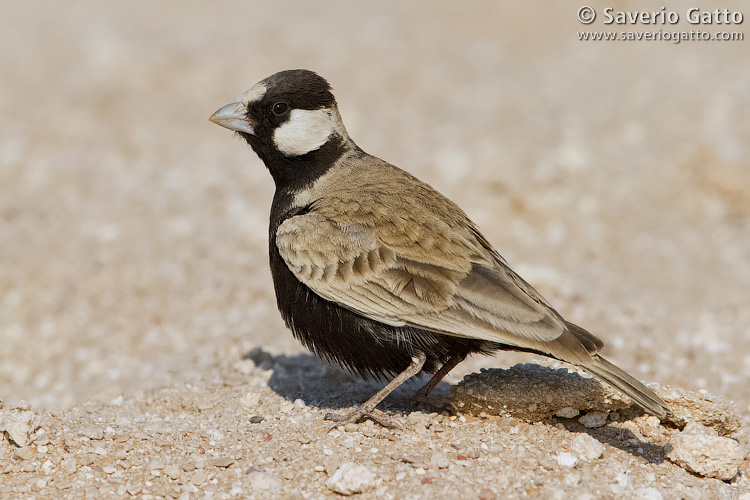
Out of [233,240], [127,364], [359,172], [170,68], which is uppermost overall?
[170,68]

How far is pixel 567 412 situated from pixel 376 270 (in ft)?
4.61

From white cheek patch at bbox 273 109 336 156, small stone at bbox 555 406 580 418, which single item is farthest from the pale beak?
small stone at bbox 555 406 580 418

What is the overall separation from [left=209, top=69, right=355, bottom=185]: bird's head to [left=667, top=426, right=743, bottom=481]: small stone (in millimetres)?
2839

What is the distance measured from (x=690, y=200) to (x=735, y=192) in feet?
1.69

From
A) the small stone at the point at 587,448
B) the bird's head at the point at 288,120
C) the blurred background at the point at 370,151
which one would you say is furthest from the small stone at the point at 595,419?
the bird's head at the point at 288,120

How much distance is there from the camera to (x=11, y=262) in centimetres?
841

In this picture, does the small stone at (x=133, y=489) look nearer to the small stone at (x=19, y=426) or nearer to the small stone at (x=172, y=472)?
the small stone at (x=172, y=472)

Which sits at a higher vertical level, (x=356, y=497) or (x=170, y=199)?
(x=170, y=199)

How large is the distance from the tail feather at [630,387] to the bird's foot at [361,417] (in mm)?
1189

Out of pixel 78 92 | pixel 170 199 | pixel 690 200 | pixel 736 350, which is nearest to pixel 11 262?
pixel 170 199

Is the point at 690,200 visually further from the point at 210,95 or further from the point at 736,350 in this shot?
the point at 210,95

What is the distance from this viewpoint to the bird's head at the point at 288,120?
18.1ft

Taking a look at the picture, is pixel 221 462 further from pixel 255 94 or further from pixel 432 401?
pixel 255 94

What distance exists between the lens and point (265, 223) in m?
8.98
